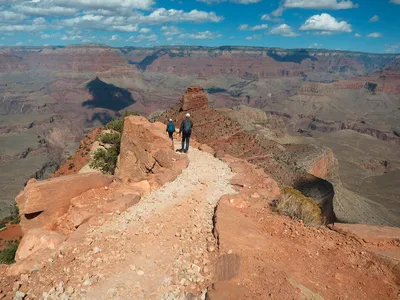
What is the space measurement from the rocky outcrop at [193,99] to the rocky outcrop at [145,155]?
1682cm

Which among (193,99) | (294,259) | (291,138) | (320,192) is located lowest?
(291,138)

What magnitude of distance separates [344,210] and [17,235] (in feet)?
102

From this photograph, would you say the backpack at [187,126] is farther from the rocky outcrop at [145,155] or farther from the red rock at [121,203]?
the red rock at [121,203]

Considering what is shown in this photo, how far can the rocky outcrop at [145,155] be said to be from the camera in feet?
49.2

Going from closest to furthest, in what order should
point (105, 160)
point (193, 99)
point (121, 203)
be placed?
point (121, 203) → point (105, 160) → point (193, 99)

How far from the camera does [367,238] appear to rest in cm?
851

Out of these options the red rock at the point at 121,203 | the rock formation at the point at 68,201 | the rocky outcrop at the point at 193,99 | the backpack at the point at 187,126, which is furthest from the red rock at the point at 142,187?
the rocky outcrop at the point at 193,99

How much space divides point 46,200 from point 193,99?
25383 mm

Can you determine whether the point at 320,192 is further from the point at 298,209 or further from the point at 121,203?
the point at 121,203

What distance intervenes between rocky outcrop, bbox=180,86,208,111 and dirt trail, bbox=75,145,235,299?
76.7ft

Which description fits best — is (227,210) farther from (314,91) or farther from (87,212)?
(314,91)

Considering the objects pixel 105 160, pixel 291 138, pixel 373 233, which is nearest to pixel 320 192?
pixel 105 160

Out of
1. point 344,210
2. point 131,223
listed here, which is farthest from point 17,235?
point 344,210

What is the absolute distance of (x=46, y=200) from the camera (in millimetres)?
11125
